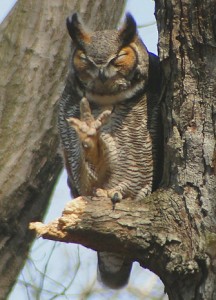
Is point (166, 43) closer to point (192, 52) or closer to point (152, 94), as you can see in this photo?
point (192, 52)

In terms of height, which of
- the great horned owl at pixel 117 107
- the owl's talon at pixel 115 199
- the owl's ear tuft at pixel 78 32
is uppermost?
the owl's ear tuft at pixel 78 32

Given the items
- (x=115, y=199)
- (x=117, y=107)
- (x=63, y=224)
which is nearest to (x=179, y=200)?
(x=115, y=199)

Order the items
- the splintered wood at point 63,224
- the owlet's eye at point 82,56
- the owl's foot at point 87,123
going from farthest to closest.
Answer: the owlet's eye at point 82,56
the owl's foot at point 87,123
the splintered wood at point 63,224

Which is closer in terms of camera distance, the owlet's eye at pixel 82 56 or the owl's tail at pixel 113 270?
the owlet's eye at pixel 82 56

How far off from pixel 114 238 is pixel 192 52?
0.84 m

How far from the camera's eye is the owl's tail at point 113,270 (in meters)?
4.03

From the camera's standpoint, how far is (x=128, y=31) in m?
3.65

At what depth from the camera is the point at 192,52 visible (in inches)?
125

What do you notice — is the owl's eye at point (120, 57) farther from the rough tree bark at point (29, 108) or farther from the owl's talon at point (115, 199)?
the rough tree bark at point (29, 108)

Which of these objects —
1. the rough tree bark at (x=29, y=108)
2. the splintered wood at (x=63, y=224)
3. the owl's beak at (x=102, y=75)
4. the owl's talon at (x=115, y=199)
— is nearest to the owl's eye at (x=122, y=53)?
the owl's beak at (x=102, y=75)

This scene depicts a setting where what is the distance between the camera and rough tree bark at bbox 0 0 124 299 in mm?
4672

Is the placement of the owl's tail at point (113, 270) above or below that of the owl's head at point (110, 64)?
below

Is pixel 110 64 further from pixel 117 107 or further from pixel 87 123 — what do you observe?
pixel 87 123

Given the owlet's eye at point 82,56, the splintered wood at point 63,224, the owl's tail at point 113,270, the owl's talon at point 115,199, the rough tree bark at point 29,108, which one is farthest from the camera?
the rough tree bark at point 29,108
